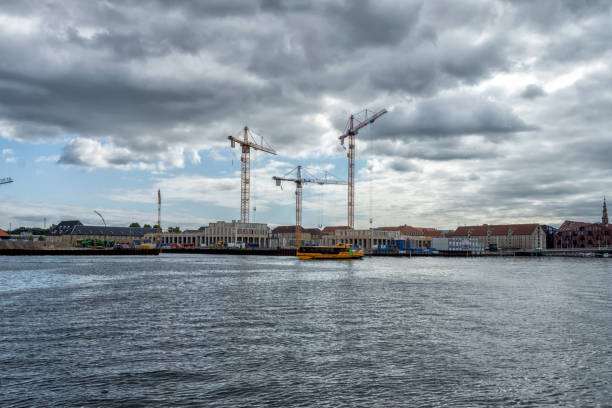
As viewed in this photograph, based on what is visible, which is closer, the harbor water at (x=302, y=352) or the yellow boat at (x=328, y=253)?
the harbor water at (x=302, y=352)

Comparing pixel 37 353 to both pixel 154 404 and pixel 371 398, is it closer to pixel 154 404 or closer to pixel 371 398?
pixel 154 404

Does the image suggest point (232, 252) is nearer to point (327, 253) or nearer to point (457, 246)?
point (327, 253)

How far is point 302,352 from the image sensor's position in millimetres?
19812

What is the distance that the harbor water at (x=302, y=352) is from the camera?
1464 cm

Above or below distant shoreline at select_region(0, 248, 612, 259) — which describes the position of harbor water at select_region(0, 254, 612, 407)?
above

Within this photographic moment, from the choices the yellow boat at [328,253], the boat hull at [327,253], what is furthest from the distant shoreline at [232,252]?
the boat hull at [327,253]

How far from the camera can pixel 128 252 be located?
160m

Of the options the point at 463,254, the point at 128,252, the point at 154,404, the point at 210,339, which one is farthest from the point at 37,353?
the point at 463,254

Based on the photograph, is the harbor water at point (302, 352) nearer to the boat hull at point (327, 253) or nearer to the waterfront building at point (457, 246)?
the boat hull at point (327, 253)

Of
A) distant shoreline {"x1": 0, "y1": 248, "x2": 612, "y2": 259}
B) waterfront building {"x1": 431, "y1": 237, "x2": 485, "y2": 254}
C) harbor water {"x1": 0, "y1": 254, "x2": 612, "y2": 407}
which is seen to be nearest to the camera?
harbor water {"x1": 0, "y1": 254, "x2": 612, "y2": 407}

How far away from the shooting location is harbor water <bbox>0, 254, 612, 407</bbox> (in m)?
14.6

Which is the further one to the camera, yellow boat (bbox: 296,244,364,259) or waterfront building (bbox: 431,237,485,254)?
waterfront building (bbox: 431,237,485,254)

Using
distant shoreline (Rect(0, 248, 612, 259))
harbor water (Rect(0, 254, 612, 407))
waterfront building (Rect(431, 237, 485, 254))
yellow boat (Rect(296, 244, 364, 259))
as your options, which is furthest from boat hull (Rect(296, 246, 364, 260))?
harbor water (Rect(0, 254, 612, 407))

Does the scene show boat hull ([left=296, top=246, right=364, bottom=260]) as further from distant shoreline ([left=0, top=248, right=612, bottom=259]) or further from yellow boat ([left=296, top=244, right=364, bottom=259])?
distant shoreline ([left=0, top=248, right=612, bottom=259])
